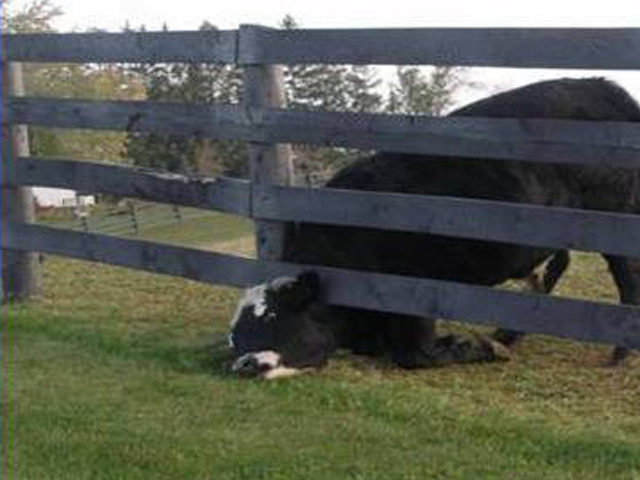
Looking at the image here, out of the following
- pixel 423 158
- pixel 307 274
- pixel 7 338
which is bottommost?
pixel 7 338

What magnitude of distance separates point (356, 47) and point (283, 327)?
155 cm

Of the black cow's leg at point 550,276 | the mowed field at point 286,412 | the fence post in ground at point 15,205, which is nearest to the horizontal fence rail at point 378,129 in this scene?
the fence post in ground at point 15,205

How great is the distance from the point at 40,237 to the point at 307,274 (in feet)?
8.54

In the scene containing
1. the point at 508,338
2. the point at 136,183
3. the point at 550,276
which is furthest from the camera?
the point at 550,276

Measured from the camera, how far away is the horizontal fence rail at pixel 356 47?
220 inches

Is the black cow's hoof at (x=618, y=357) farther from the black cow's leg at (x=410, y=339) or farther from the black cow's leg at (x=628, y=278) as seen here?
the black cow's leg at (x=410, y=339)

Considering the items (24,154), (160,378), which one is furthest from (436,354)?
(24,154)

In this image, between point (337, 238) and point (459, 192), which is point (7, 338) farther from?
point (459, 192)

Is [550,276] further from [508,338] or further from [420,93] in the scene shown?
[420,93]

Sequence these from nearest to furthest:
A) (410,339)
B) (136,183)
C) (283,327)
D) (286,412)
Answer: (286,412)
(283,327)
(410,339)
(136,183)

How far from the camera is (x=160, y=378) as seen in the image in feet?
21.0

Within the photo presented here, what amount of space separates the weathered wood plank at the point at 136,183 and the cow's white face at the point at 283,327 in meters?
0.66

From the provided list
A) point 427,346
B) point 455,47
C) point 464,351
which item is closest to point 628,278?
point 464,351

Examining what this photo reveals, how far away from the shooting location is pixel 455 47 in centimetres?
606
